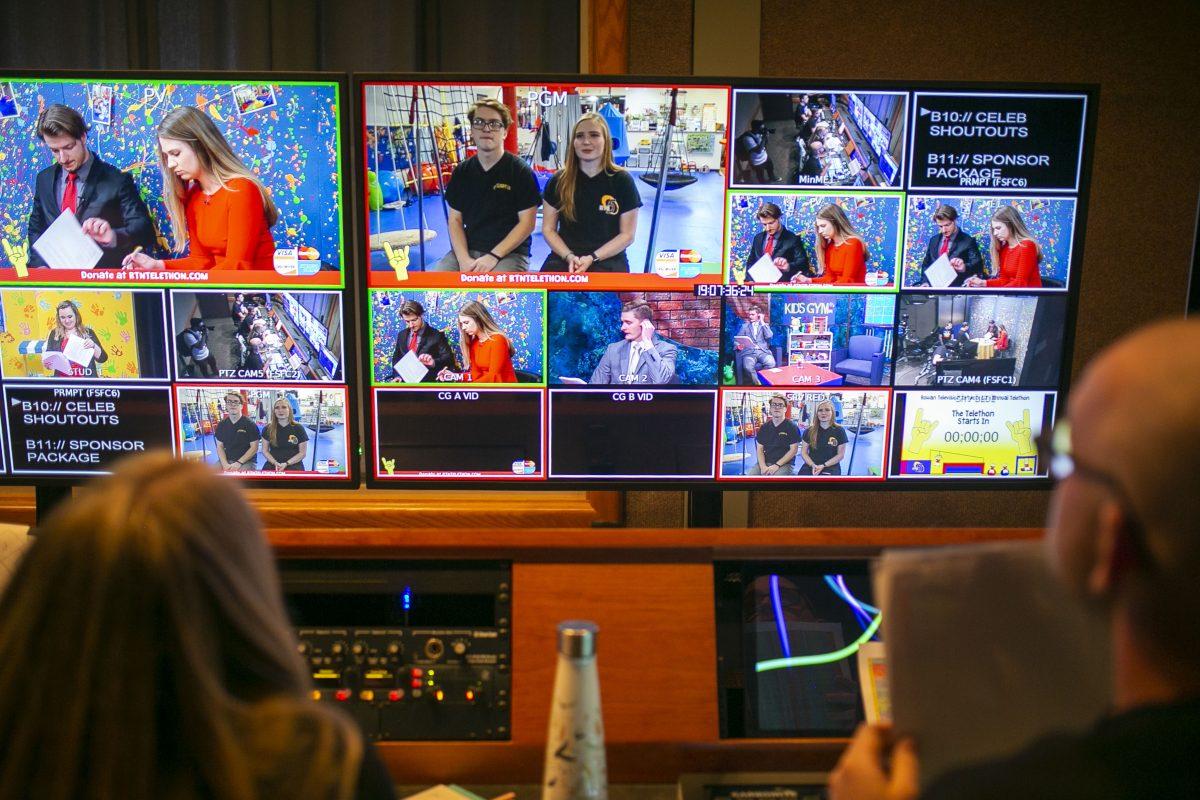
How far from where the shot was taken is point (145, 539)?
0.63 meters

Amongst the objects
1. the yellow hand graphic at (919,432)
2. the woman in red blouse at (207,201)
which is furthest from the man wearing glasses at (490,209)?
the yellow hand graphic at (919,432)

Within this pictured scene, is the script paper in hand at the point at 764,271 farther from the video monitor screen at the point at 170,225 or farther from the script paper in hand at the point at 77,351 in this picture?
the script paper in hand at the point at 77,351

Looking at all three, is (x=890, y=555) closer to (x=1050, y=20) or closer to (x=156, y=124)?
(x=156, y=124)

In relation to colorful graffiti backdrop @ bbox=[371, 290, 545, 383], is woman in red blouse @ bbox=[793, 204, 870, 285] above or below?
above

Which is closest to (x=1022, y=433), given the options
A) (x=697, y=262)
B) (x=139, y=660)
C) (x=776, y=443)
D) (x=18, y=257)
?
(x=776, y=443)

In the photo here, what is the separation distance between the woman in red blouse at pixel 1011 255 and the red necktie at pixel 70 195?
1655 mm

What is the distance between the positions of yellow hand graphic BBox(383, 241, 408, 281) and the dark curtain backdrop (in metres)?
1.02

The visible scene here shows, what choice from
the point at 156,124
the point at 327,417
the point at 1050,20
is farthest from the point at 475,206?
the point at 1050,20

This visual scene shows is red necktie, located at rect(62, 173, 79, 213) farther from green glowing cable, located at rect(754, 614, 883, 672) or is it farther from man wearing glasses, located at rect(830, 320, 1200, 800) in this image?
man wearing glasses, located at rect(830, 320, 1200, 800)

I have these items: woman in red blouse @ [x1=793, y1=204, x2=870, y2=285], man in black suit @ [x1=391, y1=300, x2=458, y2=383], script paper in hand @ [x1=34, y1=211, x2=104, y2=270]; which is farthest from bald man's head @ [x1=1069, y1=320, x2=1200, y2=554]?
script paper in hand @ [x1=34, y1=211, x2=104, y2=270]

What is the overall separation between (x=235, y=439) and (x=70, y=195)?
1.74 ft

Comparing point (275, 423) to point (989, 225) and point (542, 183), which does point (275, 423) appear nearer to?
point (542, 183)

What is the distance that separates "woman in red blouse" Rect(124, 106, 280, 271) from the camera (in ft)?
5.08

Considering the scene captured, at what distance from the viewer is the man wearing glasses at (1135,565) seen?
2.00 ft
